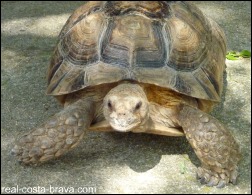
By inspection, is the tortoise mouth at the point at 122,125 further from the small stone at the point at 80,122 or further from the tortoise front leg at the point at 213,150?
the tortoise front leg at the point at 213,150

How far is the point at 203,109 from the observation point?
3.88m

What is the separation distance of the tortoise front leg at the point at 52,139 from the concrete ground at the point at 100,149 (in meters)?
0.12

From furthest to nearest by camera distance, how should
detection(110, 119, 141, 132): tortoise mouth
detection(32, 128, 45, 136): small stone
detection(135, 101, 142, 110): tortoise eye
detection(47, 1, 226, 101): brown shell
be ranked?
1. detection(47, 1, 226, 101): brown shell
2. detection(32, 128, 45, 136): small stone
3. detection(135, 101, 142, 110): tortoise eye
4. detection(110, 119, 141, 132): tortoise mouth

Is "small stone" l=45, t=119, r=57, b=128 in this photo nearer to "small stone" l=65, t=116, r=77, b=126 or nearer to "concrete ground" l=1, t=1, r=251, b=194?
"small stone" l=65, t=116, r=77, b=126

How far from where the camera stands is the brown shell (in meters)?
3.53

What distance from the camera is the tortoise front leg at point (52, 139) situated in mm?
3369

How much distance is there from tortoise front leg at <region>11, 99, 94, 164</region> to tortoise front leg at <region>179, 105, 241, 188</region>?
76 centimetres

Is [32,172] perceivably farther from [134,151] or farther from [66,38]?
[66,38]

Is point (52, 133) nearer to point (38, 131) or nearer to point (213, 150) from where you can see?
point (38, 131)

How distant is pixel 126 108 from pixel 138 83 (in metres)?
0.37

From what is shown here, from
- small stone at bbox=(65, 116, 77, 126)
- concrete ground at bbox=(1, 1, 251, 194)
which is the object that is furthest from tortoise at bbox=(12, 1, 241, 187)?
concrete ground at bbox=(1, 1, 251, 194)

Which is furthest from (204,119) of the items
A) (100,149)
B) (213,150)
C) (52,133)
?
(52,133)

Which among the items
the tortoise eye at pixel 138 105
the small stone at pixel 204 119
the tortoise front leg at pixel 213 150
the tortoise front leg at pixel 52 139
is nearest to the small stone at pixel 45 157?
the tortoise front leg at pixel 52 139

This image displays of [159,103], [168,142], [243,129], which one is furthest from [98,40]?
[243,129]
